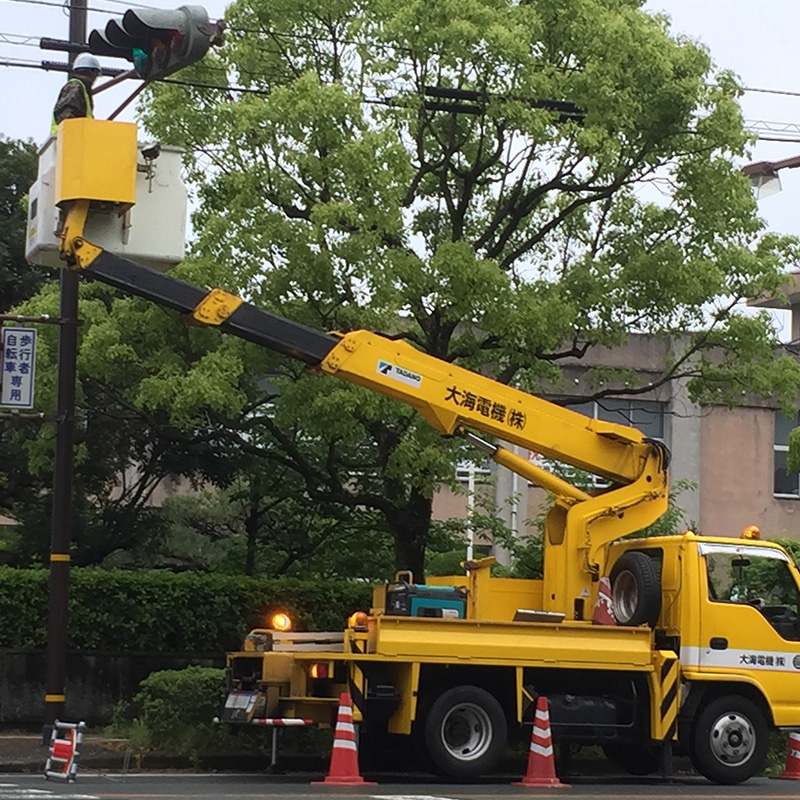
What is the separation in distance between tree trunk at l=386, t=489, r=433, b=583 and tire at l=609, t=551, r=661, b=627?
16.2 ft

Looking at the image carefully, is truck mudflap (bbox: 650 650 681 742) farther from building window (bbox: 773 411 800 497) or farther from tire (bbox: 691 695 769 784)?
building window (bbox: 773 411 800 497)

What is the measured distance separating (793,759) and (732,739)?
37.3 inches

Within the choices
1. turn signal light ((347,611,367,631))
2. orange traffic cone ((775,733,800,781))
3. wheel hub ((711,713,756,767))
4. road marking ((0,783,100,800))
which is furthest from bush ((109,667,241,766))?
orange traffic cone ((775,733,800,781))

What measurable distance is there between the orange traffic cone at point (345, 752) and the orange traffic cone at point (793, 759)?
15.9 feet

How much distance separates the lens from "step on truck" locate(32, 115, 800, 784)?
14891 millimetres

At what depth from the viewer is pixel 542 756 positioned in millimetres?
14742

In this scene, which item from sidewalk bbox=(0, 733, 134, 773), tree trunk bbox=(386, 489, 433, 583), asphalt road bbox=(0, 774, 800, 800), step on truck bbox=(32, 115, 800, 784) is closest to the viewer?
asphalt road bbox=(0, 774, 800, 800)

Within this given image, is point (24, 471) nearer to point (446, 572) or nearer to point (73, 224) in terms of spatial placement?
point (446, 572)

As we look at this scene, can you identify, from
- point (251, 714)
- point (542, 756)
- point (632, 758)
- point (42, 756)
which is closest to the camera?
point (542, 756)

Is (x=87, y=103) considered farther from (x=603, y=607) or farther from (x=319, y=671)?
(x=603, y=607)

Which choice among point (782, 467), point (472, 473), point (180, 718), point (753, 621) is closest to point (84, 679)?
point (180, 718)

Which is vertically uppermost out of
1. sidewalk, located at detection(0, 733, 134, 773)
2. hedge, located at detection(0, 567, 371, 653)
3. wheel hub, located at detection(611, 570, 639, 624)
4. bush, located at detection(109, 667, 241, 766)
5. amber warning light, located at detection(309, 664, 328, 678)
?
wheel hub, located at detection(611, 570, 639, 624)

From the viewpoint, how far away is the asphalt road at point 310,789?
12625 mm

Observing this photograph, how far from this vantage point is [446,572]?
25.7m
